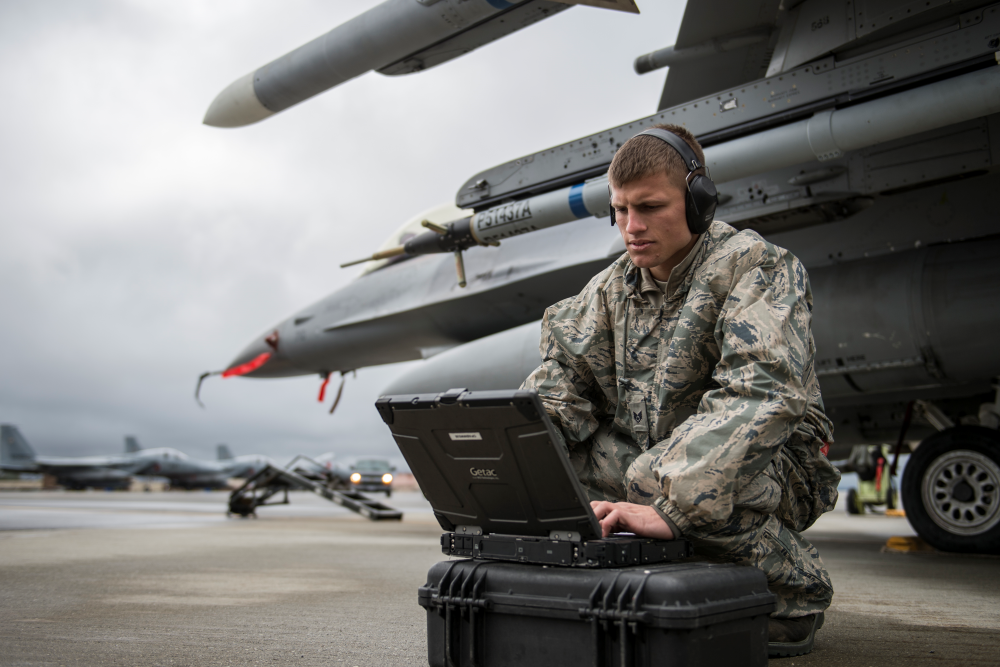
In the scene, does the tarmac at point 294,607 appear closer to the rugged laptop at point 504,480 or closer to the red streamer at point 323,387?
the rugged laptop at point 504,480

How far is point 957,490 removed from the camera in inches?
219

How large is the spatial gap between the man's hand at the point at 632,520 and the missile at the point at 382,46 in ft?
13.5

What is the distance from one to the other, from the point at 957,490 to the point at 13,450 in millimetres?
49146

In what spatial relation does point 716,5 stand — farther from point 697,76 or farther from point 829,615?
point 829,615

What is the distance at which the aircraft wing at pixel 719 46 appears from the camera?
16.8ft

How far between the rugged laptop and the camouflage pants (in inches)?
7.2

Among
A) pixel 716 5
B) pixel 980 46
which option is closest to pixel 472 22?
pixel 716 5

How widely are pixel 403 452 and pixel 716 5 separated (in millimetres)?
4570

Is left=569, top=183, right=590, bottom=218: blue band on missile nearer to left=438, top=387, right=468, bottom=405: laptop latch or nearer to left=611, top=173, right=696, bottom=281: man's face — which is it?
left=611, top=173, right=696, bottom=281: man's face

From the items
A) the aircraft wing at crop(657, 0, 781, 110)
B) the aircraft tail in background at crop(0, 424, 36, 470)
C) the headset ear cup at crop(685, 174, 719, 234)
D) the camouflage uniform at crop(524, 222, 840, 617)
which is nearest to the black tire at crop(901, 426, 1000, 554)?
the aircraft wing at crop(657, 0, 781, 110)

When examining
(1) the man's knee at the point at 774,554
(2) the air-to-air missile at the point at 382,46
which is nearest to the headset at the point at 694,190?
(1) the man's knee at the point at 774,554

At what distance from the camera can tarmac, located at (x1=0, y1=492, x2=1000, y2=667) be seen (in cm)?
224

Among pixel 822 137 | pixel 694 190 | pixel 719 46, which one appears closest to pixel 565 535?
pixel 694 190

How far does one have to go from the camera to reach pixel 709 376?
2031 mm
